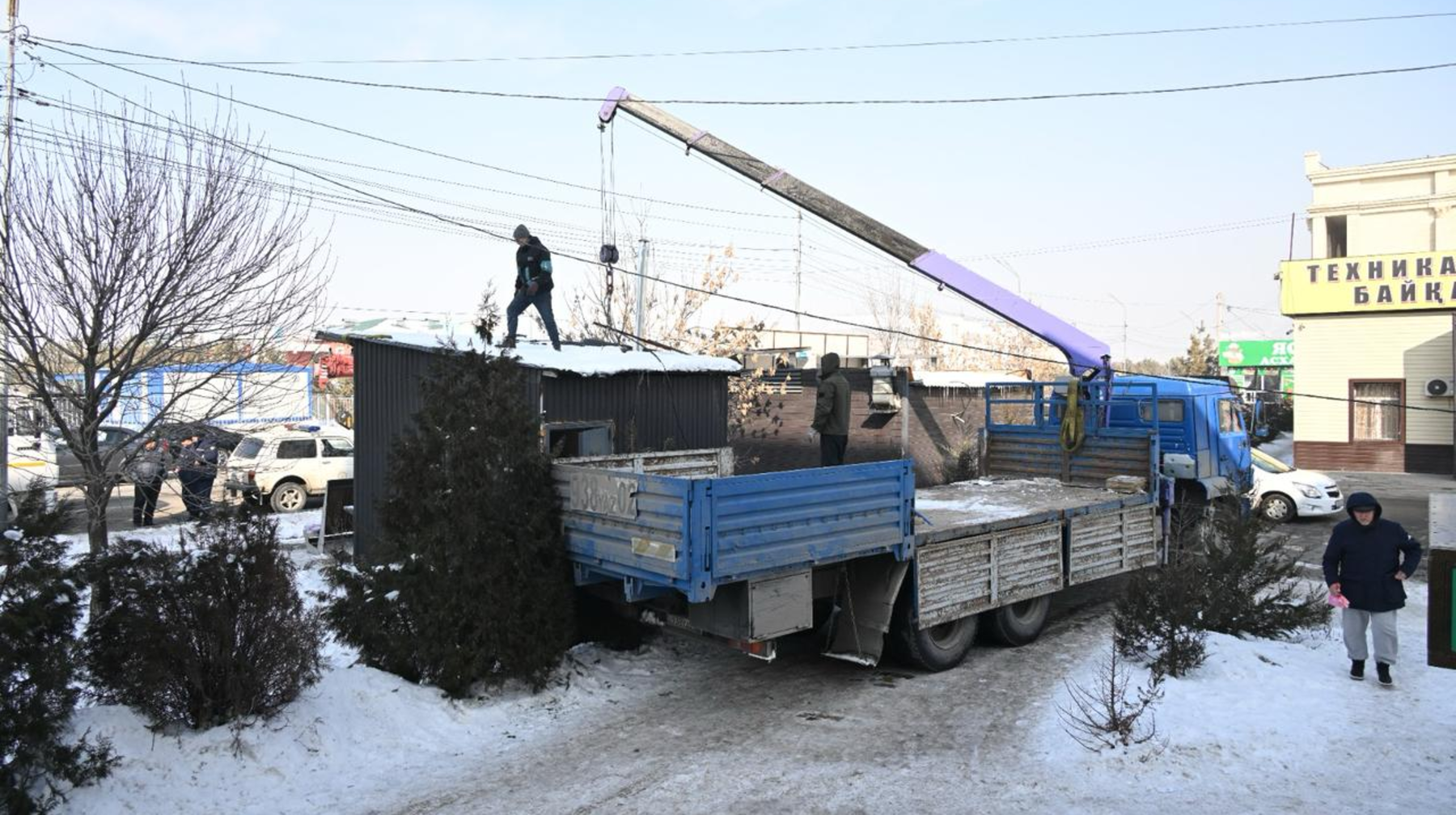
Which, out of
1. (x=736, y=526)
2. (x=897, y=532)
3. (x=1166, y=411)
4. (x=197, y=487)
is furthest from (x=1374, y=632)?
(x=197, y=487)

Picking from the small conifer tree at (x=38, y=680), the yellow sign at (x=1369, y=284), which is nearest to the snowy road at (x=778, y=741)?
the small conifer tree at (x=38, y=680)

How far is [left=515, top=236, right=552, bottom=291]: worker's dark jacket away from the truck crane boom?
7188 mm

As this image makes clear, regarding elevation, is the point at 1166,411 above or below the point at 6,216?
below

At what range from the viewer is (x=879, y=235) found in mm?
16094

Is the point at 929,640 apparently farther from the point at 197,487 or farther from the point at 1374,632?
the point at 197,487

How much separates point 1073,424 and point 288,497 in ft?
48.2

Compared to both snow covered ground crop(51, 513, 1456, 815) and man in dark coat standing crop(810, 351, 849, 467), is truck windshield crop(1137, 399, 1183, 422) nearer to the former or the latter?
man in dark coat standing crop(810, 351, 849, 467)

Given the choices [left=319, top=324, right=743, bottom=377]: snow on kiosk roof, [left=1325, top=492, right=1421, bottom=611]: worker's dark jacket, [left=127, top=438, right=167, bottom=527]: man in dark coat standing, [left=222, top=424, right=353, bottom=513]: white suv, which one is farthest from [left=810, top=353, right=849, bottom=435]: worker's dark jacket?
[left=222, top=424, right=353, bottom=513]: white suv

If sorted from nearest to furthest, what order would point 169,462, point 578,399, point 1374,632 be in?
point 1374,632 → point 169,462 → point 578,399

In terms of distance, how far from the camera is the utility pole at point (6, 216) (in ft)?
25.1

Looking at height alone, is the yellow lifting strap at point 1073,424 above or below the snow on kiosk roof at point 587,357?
below

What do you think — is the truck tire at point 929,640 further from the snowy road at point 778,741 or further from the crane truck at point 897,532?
the snowy road at point 778,741

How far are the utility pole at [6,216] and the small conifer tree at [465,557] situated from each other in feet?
7.74

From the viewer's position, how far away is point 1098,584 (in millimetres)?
11711
